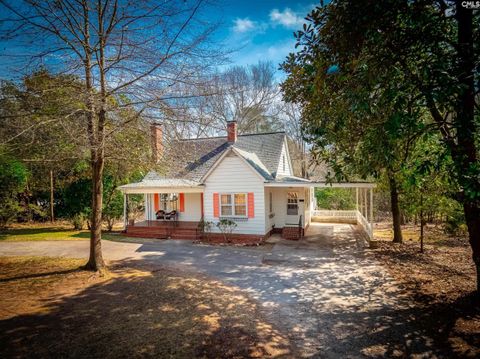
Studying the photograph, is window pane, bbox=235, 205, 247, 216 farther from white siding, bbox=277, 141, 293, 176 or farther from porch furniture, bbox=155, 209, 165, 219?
porch furniture, bbox=155, 209, 165, 219

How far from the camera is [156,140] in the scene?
7691mm

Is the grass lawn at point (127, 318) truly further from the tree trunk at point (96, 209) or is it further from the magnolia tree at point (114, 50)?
the magnolia tree at point (114, 50)

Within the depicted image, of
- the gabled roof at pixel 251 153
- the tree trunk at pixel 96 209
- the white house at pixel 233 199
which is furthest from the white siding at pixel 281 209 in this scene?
the tree trunk at pixel 96 209

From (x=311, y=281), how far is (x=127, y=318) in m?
5.24

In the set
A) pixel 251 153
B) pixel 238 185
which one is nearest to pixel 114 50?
pixel 238 185

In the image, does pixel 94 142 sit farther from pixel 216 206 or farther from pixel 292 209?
pixel 292 209

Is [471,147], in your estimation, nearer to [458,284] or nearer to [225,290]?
[458,284]

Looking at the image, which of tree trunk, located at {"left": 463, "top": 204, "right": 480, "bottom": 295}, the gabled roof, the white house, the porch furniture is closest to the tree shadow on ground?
tree trunk, located at {"left": 463, "top": 204, "right": 480, "bottom": 295}

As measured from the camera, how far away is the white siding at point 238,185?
563 inches

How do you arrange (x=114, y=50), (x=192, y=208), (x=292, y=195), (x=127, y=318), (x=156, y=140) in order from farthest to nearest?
1. (x=192, y=208)
2. (x=292, y=195)
3. (x=156, y=140)
4. (x=114, y=50)
5. (x=127, y=318)

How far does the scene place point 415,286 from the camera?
23.8 ft

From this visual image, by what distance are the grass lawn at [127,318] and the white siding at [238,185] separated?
6493 millimetres

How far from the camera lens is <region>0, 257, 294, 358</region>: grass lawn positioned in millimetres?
4449

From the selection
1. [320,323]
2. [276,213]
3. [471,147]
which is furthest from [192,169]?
[471,147]
